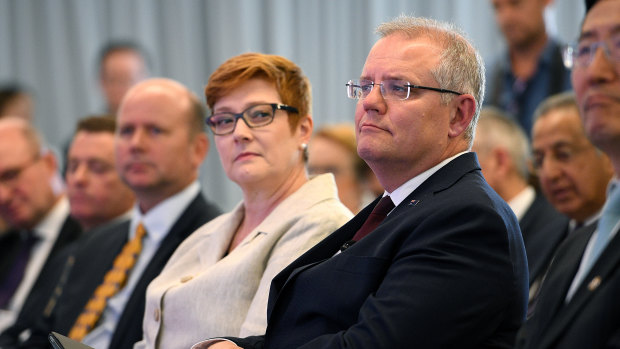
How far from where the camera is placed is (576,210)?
125 inches

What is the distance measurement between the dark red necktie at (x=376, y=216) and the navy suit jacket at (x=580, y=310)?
0.43m

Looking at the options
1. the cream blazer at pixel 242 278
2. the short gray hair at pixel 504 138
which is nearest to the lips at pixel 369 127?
the cream blazer at pixel 242 278

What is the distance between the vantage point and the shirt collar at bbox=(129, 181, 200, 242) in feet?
10.9

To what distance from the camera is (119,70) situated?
19.4 ft

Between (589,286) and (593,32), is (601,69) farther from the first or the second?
(589,286)

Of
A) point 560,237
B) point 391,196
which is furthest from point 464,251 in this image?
point 560,237

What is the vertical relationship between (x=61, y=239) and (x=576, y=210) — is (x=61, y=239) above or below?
below

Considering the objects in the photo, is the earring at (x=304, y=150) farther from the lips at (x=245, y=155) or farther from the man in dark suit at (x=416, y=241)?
the man in dark suit at (x=416, y=241)

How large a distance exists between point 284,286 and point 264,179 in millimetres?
610

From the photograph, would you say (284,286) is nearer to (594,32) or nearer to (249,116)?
(249,116)

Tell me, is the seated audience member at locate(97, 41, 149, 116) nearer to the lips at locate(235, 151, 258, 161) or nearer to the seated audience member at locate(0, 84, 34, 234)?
the seated audience member at locate(0, 84, 34, 234)

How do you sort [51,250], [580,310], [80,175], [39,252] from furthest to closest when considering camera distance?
[39,252] < [51,250] < [80,175] < [580,310]

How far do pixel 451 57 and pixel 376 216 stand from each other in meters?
0.44

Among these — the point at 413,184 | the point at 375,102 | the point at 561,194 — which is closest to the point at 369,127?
the point at 375,102
